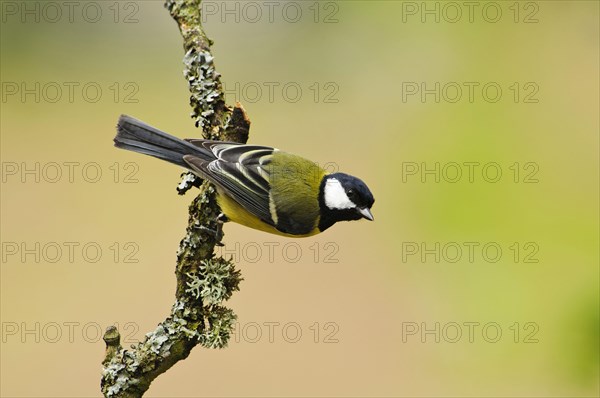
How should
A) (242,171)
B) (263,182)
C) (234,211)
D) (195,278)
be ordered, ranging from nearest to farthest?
1. (195,278)
2. (234,211)
3. (242,171)
4. (263,182)

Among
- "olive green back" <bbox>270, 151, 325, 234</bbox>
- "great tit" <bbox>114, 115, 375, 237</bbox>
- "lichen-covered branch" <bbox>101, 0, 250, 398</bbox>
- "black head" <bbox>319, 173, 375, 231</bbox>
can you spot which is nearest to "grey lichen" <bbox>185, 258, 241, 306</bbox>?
"lichen-covered branch" <bbox>101, 0, 250, 398</bbox>

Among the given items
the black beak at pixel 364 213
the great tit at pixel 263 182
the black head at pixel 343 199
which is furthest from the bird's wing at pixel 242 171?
the black beak at pixel 364 213

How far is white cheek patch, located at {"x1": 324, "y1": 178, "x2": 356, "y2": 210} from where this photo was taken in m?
2.54

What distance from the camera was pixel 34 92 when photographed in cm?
600

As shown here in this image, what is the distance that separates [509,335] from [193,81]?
1467 millimetres

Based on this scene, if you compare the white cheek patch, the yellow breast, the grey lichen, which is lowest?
the grey lichen

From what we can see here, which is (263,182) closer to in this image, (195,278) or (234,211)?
(234,211)

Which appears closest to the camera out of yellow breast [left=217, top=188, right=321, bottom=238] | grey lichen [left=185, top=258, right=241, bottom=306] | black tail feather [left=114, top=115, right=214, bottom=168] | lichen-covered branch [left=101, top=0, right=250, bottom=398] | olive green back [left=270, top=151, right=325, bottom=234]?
lichen-covered branch [left=101, top=0, right=250, bottom=398]

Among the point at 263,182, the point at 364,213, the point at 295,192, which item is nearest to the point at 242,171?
the point at 263,182

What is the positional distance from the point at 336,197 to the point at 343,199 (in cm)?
3

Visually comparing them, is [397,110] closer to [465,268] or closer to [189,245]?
[465,268]

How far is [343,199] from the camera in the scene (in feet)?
8.36

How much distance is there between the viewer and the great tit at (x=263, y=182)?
2283 mm

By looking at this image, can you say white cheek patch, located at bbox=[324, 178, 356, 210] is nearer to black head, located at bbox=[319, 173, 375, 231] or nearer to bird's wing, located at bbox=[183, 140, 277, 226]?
black head, located at bbox=[319, 173, 375, 231]
